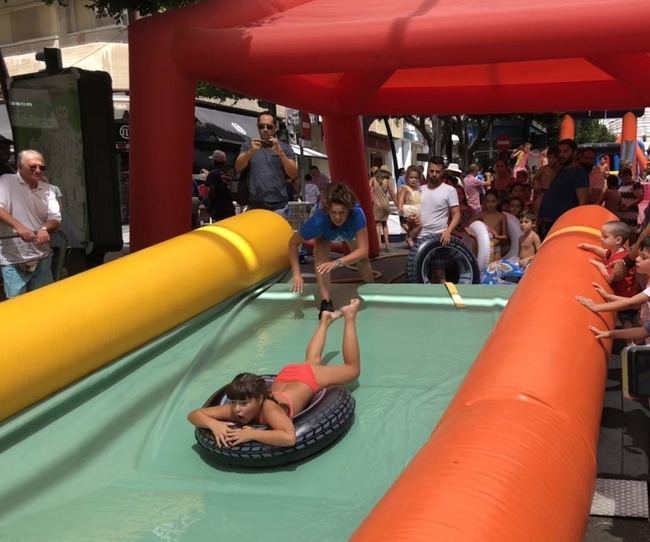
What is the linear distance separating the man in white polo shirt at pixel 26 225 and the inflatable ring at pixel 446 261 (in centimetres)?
309

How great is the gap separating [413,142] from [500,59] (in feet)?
123

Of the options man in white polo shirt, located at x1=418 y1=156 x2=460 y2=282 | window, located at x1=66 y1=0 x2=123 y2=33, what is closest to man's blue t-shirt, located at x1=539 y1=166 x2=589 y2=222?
man in white polo shirt, located at x1=418 y1=156 x2=460 y2=282

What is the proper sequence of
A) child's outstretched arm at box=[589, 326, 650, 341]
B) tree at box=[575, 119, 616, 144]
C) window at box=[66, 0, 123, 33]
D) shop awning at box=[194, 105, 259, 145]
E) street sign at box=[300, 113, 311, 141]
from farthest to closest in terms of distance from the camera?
tree at box=[575, 119, 616, 144]
window at box=[66, 0, 123, 33]
shop awning at box=[194, 105, 259, 145]
street sign at box=[300, 113, 311, 141]
child's outstretched arm at box=[589, 326, 650, 341]

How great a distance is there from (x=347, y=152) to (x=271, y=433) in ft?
20.9

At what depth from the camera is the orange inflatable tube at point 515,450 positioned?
1686mm

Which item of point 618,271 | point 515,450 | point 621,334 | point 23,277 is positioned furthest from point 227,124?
point 515,450

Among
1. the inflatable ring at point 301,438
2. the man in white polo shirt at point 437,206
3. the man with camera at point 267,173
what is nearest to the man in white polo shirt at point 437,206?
the man in white polo shirt at point 437,206

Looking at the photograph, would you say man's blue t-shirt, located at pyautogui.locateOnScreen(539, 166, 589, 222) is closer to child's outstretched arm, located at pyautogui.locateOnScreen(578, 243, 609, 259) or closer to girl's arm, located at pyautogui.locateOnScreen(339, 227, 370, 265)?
child's outstretched arm, located at pyautogui.locateOnScreen(578, 243, 609, 259)

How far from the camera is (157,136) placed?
565cm

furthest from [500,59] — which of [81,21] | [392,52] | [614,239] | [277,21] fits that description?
[81,21]

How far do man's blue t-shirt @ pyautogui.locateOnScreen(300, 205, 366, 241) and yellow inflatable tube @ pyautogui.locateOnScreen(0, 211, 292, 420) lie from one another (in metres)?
0.64

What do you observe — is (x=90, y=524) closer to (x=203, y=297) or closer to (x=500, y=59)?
(x=203, y=297)

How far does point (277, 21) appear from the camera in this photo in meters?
5.89

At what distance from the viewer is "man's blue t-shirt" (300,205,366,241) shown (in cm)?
504
